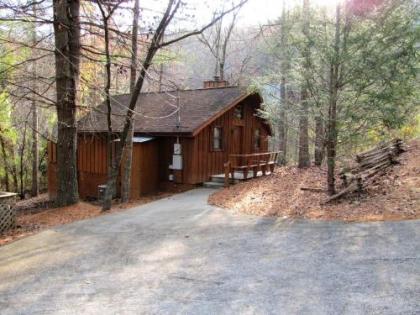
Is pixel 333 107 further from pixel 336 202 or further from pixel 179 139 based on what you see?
pixel 179 139

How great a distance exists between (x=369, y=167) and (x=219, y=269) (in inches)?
284

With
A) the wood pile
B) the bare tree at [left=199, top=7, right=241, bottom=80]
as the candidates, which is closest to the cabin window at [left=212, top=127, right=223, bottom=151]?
the wood pile

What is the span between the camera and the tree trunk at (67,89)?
35.4 feet

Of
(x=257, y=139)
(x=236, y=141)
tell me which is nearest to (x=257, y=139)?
(x=257, y=139)

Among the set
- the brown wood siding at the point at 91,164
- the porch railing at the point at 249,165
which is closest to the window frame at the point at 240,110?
the porch railing at the point at 249,165

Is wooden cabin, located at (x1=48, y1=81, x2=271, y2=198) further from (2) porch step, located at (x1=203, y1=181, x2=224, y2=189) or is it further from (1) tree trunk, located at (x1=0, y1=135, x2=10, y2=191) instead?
(1) tree trunk, located at (x1=0, y1=135, x2=10, y2=191)

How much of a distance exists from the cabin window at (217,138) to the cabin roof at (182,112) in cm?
106

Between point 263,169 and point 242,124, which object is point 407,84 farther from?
point 242,124

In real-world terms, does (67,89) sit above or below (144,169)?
above

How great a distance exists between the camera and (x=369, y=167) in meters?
11.4

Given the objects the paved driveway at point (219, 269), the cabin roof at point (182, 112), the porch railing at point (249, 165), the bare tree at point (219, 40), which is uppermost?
the bare tree at point (219, 40)

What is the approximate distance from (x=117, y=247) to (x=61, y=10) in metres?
6.96

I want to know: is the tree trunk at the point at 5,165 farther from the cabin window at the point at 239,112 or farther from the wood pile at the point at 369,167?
the wood pile at the point at 369,167

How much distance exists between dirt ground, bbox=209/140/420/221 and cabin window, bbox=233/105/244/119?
15.7 feet
